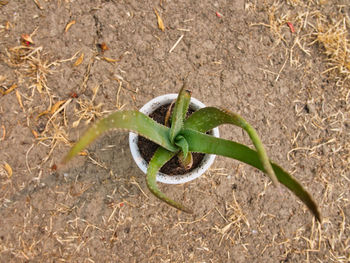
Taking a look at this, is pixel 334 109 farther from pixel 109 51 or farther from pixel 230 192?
pixel 109 51

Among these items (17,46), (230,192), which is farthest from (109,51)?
(230,192)

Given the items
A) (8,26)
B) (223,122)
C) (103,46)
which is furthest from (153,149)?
(8,26)

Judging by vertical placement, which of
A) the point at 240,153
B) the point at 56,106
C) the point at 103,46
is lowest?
the point at 56,106

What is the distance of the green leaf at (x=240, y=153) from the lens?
0.53 metres

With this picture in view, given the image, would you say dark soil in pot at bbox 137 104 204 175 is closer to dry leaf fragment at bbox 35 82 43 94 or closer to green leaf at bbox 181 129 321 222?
green leaf at bbox 181 129 321 222

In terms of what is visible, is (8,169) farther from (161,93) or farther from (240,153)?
(240,153)

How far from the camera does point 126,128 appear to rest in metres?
0.59

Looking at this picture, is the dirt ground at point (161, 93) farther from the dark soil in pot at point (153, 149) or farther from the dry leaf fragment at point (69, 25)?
the dark soil in pot at point (153, 149)

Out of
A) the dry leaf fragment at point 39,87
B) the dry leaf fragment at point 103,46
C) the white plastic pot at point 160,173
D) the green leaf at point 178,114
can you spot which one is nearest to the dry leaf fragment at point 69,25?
the dry leaf fragment at point 103,46

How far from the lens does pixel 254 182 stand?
49.5 inches

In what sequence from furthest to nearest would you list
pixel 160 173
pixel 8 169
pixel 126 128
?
pixel 8 169 → pixel 160 173 → pixel 126 128

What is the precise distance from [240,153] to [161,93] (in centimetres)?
67

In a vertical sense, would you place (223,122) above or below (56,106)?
above

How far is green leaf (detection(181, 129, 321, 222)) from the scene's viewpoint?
1.75 feet
